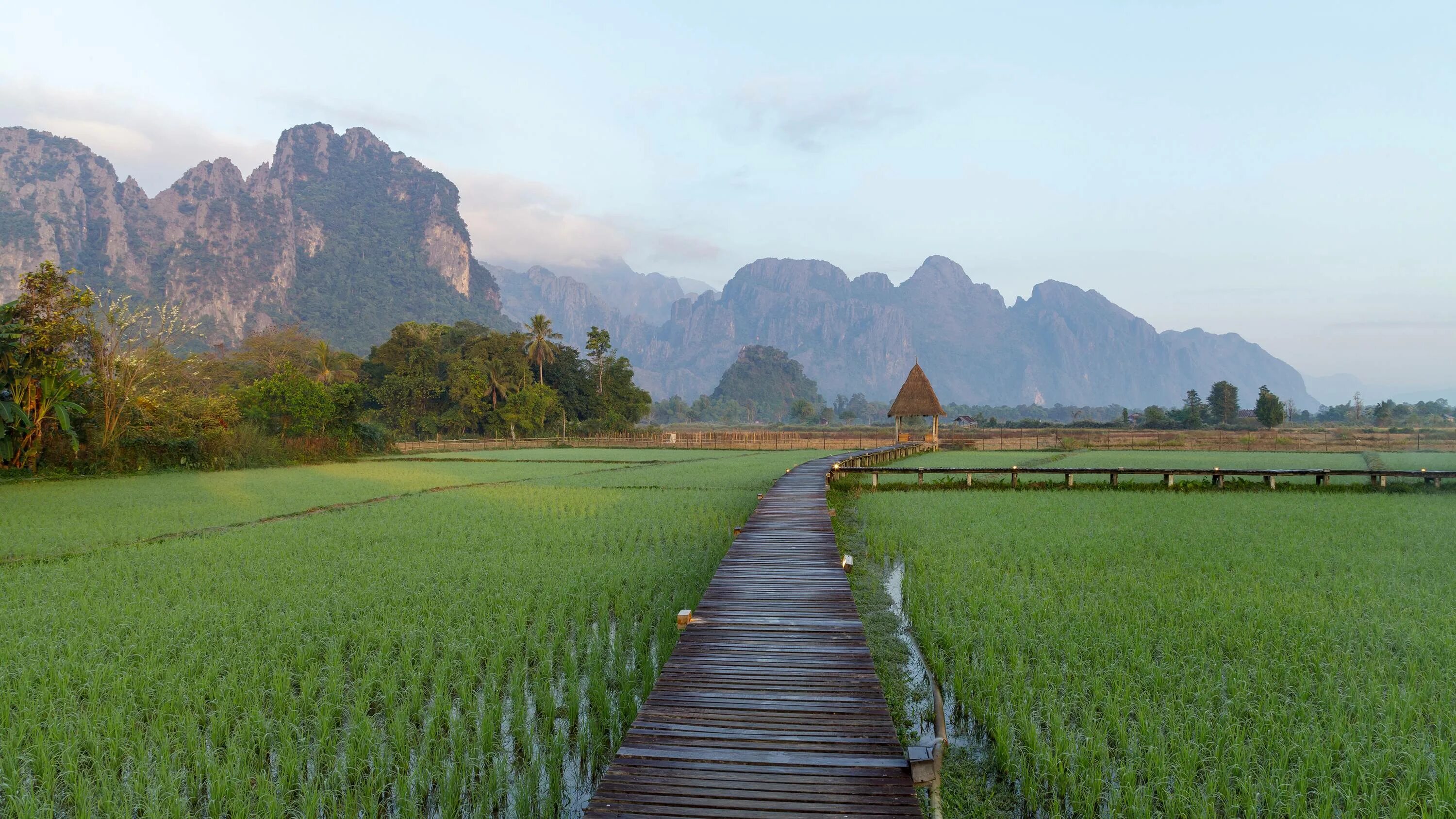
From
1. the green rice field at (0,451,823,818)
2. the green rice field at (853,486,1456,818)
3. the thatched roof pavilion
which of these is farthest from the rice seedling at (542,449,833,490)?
the green rice field at (853,486,1456,818)

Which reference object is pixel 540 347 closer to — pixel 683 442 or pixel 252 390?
pixel 683 442

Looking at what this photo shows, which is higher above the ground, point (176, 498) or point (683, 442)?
point (683, 442)

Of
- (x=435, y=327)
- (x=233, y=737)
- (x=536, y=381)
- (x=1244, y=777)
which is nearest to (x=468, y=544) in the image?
(x=233, y=737)

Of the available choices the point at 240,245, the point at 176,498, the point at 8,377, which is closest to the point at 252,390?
the point at 8,377

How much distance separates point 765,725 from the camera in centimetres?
383

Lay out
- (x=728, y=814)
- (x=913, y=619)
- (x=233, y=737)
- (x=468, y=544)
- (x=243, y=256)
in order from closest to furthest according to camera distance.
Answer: (x=728, y=814) < (x=233, y=737) < (x=913, y=619) < (x=468, y=544) < (x=243, y=256)

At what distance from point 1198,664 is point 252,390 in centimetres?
3688

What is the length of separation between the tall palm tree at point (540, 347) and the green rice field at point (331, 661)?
1801 inches

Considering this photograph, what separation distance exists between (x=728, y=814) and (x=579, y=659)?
2967 millimetres

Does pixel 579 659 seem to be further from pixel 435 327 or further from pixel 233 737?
pixel 435 327

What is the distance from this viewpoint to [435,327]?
60.8 meters

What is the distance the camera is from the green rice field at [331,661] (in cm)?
377

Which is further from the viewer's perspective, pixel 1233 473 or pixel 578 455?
pixel 578 455

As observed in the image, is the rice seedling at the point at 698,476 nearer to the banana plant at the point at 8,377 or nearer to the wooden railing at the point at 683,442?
the wooden railing at the point at 683,442
